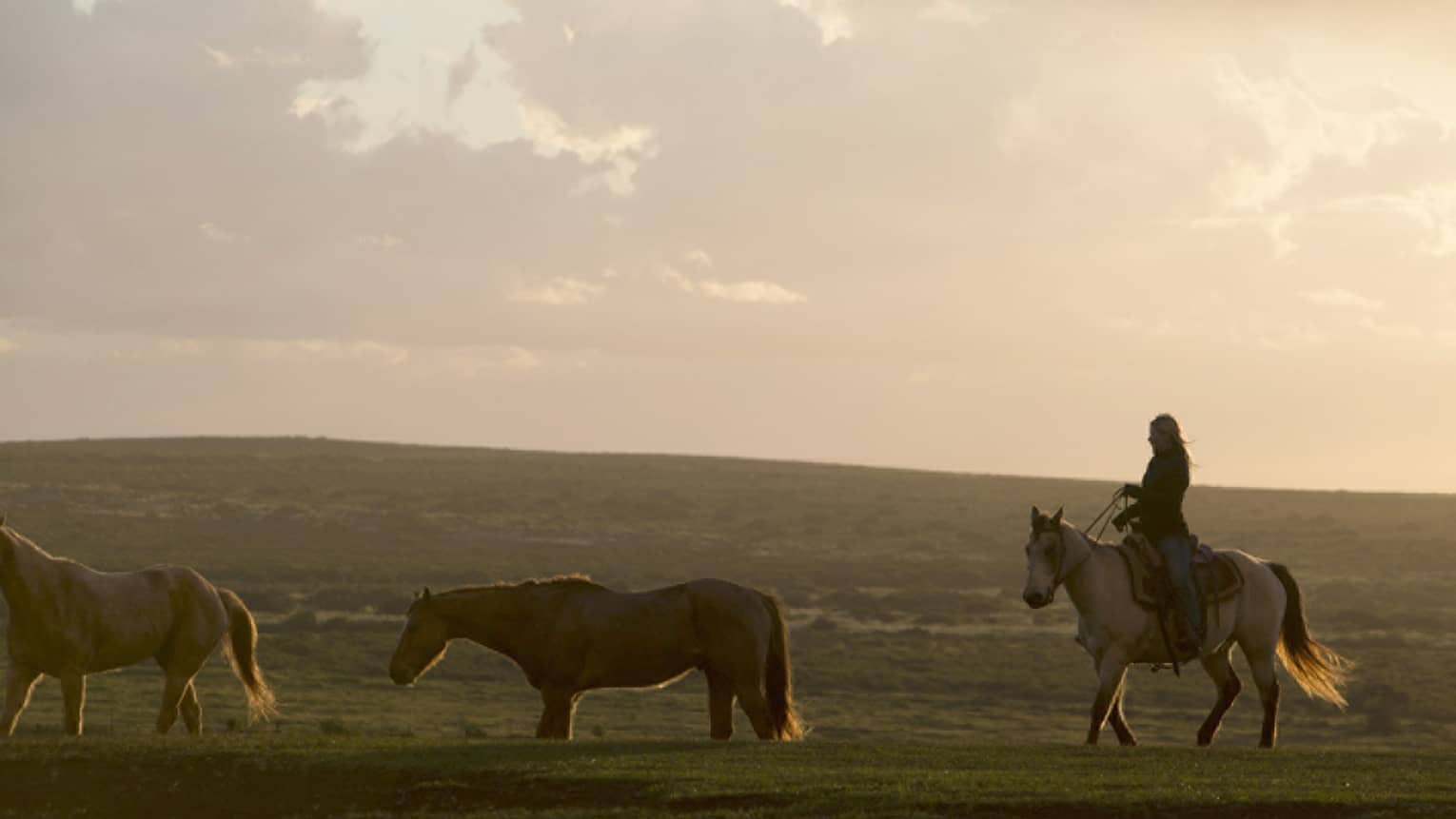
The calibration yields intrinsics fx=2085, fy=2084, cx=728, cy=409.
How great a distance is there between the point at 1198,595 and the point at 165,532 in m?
73.2

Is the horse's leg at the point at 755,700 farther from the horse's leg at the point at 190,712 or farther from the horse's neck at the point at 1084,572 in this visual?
the horse's leg at the point at 190,712

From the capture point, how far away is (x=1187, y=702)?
4791 cm

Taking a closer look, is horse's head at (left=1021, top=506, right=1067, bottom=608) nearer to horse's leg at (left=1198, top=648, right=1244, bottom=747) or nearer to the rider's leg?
the rider's leg

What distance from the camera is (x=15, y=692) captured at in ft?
61.7

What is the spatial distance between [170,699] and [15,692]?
69.7 inches

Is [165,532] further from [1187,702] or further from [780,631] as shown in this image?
[780,631]

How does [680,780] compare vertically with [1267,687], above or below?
below

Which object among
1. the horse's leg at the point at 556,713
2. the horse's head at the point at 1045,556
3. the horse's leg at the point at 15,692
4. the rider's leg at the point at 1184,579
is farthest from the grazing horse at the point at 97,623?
the rider's leg at the point at 1184,579

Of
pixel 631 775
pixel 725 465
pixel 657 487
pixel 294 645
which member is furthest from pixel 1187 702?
pixel 725 465

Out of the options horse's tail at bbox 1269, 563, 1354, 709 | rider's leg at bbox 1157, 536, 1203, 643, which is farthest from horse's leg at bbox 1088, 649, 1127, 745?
horse's tail at bbox 1269, 563, 1354, 709

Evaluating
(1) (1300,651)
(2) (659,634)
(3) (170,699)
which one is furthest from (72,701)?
(1) (1300,651)

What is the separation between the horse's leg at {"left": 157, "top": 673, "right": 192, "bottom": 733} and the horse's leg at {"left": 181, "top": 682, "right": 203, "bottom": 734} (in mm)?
196

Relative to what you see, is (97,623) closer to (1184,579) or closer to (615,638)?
(615,638)

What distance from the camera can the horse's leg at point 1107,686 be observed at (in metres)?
19.5
